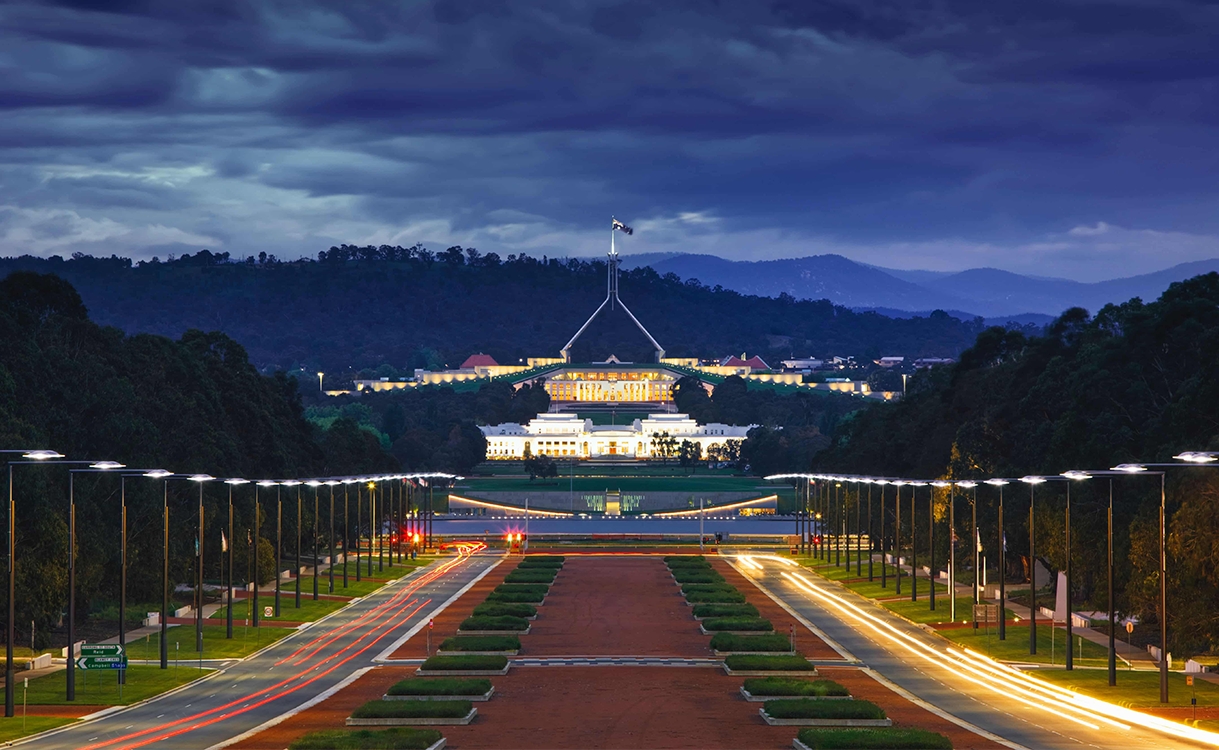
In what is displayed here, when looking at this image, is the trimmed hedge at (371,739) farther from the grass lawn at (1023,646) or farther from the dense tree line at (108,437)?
the grass lawn at (1023,646)

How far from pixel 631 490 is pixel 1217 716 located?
147014 millimetres

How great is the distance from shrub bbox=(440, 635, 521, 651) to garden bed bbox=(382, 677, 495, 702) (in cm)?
1040

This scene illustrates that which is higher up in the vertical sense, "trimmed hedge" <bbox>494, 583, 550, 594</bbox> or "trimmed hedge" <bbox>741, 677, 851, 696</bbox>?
"trimmed hedge" <bbox>741, 677, 851, 696</bbox>

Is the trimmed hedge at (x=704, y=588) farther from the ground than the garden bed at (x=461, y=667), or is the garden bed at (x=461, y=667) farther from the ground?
the garden bed at (x=461, y=667)

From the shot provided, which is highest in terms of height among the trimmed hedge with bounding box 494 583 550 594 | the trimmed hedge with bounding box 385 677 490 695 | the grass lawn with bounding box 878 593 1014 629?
the trimmed hedge with bounding box 385 677 490 695

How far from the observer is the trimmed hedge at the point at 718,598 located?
8344 centimetres

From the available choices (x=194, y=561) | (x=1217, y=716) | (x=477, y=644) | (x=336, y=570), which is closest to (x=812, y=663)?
(x=477, y=644)

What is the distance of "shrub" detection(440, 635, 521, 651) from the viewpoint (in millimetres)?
63781

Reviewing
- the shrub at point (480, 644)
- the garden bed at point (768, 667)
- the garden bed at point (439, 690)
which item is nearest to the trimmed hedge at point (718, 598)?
the shrub at point (480, 644)

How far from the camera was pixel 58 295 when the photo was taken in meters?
97.8

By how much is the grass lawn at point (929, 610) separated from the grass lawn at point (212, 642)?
1204 inches

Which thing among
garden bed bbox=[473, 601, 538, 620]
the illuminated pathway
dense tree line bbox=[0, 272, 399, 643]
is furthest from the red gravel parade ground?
dense tree line bbox=[0, 272, 399, 643]

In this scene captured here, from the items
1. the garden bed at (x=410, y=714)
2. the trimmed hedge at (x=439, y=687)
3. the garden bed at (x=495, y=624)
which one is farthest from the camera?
the garden bed at (x=495, y=624)

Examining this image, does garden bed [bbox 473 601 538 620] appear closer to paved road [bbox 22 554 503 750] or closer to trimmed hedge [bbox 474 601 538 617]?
trimmed hedge [bbox 474 601 538 617]
